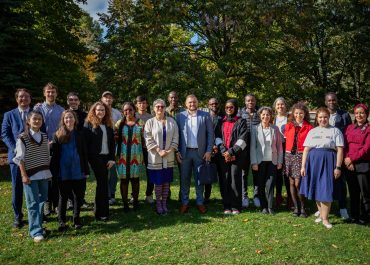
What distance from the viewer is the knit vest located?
516 centimetres

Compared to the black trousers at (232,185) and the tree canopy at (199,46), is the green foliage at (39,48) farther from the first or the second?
the black trousers at (232,185)

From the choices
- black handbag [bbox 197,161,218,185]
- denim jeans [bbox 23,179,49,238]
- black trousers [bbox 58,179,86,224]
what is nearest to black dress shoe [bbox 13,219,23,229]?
denim jeans [bbox 23,179,49,238]

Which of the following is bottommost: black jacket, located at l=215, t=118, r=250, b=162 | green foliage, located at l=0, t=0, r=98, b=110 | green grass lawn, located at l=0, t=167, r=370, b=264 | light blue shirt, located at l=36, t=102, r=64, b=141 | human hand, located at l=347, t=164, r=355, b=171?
green grass lawn, located at l=0, t=167, r=370, b=264

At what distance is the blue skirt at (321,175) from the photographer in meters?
5.65

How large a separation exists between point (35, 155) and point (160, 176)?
2.19 m

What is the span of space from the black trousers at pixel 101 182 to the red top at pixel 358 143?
4.24 meters

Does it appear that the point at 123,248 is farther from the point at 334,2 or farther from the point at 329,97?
the point at 334,2

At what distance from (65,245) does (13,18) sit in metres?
9.06

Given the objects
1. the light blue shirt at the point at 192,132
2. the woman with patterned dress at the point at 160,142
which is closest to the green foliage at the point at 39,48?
the woman with patterned dress at the point at 160,142

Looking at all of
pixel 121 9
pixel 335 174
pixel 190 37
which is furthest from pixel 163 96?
pixel 335 174

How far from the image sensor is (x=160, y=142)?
6.28 m

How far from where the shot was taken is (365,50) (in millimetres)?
17109

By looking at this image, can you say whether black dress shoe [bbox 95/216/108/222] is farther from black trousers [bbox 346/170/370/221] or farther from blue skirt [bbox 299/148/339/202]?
black trousers [bbox 346/170/370/221]

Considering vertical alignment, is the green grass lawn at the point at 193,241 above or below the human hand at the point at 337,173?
below
